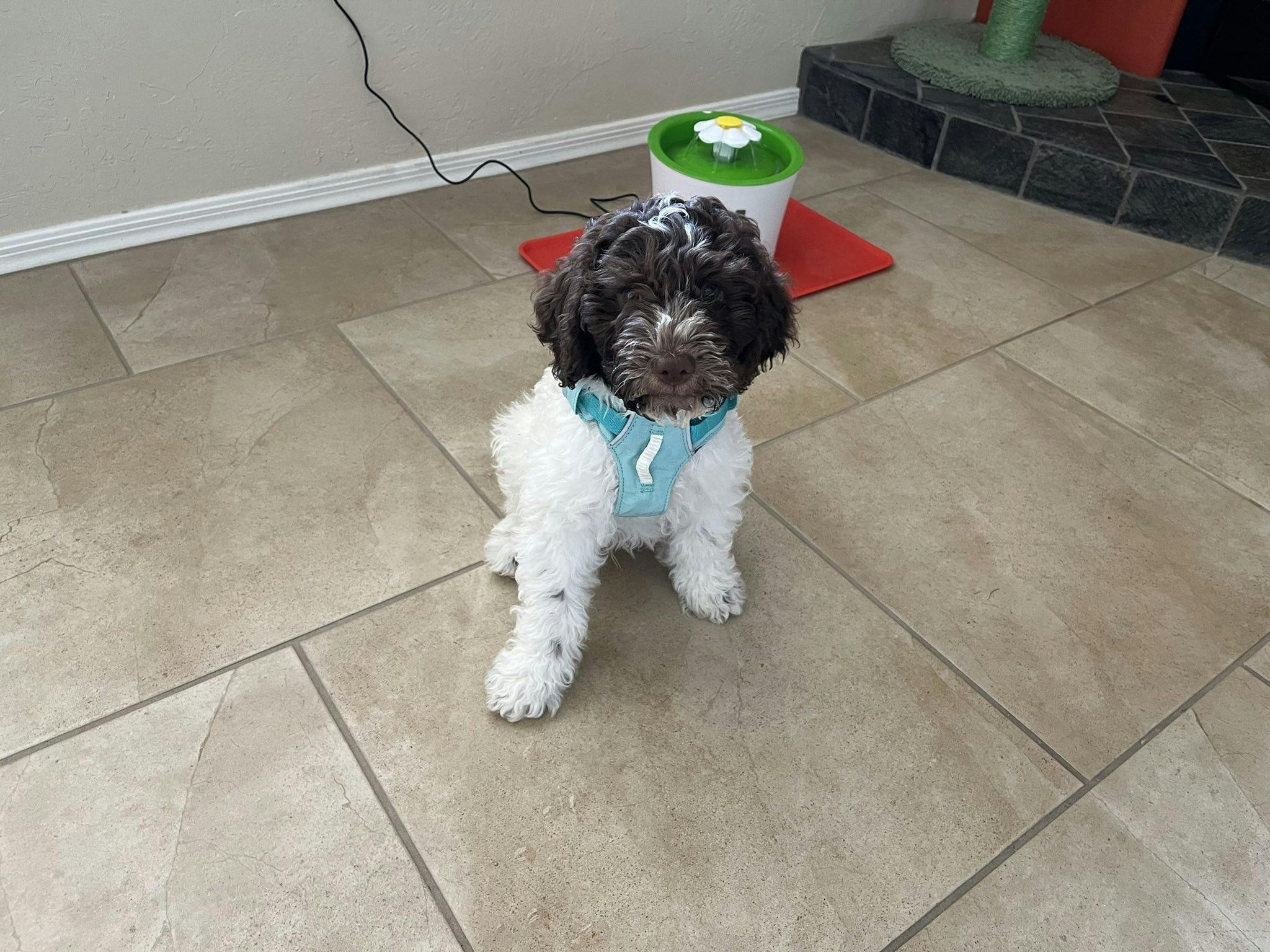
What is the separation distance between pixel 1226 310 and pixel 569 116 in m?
2.57

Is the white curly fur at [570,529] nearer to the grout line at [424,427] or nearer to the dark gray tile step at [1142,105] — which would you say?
the grout line at [424,427]

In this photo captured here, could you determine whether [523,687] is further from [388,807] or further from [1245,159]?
[1245,159]

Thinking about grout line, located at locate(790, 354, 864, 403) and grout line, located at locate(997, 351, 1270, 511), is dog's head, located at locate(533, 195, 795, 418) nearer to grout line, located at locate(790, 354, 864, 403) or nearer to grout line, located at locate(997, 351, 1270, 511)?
grout line, located at locate(790, 354, 864, 403)

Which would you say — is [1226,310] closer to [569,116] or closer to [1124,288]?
[1124,288]

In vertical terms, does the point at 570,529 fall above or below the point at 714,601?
above

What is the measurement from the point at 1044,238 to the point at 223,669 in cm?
323

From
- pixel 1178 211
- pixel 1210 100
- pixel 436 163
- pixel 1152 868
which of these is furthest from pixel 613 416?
pixel 1210 100

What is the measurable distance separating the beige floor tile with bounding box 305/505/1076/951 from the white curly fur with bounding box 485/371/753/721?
0.10 metres

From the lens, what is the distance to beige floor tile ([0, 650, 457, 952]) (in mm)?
1368

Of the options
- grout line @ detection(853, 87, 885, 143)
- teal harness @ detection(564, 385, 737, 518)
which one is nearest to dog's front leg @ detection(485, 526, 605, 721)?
teal harness @ detection(564, 385, 737, 518)

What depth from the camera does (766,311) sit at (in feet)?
4.81

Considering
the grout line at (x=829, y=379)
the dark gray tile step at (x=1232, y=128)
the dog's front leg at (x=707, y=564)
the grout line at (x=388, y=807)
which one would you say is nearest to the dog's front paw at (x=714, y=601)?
the dog's front leg at (x=707, y=564)

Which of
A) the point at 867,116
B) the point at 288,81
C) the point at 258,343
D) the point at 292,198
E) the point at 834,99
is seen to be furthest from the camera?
the point at 834,99

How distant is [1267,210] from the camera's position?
3.20m
